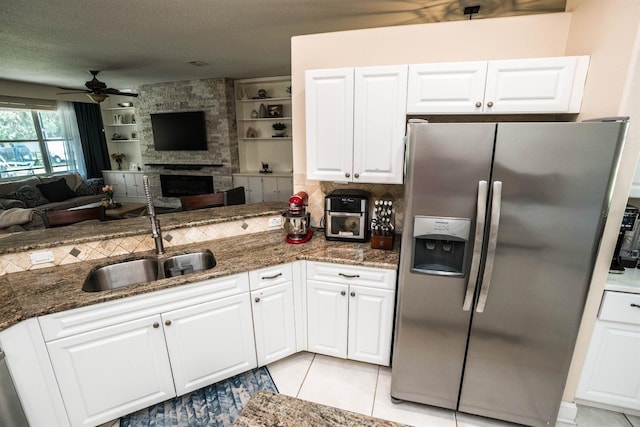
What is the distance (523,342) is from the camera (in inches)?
61.9

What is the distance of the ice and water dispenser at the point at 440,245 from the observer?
1.50 m

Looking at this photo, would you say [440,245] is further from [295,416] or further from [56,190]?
[56,190]

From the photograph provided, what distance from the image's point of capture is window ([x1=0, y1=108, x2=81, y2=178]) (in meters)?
5.88

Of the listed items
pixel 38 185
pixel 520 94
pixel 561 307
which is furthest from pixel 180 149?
pixel 561 307

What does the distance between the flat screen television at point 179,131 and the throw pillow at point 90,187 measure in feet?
5.51

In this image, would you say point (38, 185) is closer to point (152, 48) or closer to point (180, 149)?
point (180, 149)

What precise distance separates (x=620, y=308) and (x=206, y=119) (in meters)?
6.53

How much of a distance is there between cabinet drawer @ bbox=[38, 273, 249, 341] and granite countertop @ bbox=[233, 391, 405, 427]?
2.98 feet

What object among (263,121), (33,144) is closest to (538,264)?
(263,121)

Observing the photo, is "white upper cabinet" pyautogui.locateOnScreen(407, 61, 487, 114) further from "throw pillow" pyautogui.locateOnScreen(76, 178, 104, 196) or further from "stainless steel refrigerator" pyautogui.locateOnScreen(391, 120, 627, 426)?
"throw pillow" pyautogui.locateOnScreen(76, 178, 104, 196)

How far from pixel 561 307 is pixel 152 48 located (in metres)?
4.94

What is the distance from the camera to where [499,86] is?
176 centimetres

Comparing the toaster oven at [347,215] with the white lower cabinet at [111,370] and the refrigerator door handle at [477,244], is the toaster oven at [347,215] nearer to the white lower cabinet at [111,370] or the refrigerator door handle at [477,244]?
the refrigerator door handle at [477,244]

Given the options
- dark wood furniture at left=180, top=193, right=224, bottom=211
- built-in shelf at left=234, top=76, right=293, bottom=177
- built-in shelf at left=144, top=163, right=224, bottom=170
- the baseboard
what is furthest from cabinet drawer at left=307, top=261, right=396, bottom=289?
built-in shelf at left=144, top=163, right=224, bottom=170
